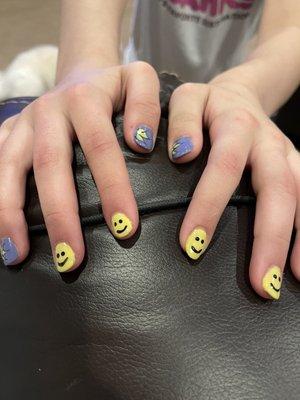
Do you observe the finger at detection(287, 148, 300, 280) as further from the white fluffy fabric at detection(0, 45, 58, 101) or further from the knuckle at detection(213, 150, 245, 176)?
the white fluffy fabric at detection(0, 45, 58, 101)

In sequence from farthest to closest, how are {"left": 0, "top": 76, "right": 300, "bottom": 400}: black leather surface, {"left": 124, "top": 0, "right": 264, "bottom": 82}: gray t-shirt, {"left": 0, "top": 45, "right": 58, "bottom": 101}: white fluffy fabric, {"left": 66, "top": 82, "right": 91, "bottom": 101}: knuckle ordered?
{"left": 124, "top": 0, "right": 264, "bottom": 82}: gray t-shirt → {"left": 0, "top": 45, "right": 58, "bottom": 101}: white fluffy fabric → {"left": 66, "top": 82, "right": 91, "bottom": 101}: knuckle → {"left": 0, "top": 76, "right": 300, "bottom": 400}: black leather surface

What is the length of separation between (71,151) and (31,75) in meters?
0.35

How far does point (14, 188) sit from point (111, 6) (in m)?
0.43

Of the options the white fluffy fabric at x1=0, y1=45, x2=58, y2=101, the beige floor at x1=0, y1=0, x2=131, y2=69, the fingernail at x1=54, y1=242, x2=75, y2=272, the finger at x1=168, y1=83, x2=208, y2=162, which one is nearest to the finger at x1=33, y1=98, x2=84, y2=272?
the fingernail at x1=54, y1=242, x2=75, y2=272

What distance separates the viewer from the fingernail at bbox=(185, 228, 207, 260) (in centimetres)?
42

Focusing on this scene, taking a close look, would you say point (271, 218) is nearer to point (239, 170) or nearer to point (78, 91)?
point (239, 170)

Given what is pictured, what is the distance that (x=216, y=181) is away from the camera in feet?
1.45

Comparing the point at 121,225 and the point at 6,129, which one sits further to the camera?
the point at 6,129

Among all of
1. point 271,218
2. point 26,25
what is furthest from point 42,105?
point 26,25

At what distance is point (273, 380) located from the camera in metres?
0.38

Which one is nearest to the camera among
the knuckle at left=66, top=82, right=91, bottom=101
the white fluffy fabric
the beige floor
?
the knuckle at left=66, top=82, right=91, bottom=101

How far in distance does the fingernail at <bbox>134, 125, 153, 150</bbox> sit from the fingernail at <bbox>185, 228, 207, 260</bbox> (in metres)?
0.10

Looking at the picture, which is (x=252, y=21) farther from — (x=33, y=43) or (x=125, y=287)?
(x=33, y=43)

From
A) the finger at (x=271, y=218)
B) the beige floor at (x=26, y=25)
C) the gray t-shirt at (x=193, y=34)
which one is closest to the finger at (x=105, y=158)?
the finger at (x=271, y=218)
